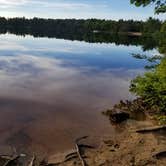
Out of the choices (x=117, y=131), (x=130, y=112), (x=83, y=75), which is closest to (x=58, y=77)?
(x=83, y=75)

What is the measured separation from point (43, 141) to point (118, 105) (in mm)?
8554

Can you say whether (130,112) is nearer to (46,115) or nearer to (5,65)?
(46,115)

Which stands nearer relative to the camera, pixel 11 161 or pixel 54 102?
pixel 11 161

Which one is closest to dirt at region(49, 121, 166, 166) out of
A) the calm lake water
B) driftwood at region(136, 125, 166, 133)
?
driftwood at region(136, 125, 166, 133)

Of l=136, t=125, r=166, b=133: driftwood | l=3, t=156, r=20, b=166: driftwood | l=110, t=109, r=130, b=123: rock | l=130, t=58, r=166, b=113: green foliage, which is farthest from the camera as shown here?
l=110, t=109, r=130, b=123: rock

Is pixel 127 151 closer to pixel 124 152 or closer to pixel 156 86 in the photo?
pixel 124 152

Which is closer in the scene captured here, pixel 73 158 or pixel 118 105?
pixel 73 158

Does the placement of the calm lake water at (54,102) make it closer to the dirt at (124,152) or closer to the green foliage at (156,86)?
the dirt at (124,152)

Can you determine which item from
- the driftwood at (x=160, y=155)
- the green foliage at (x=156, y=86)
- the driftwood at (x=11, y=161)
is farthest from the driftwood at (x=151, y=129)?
the driftwood at (x=11, y=161)

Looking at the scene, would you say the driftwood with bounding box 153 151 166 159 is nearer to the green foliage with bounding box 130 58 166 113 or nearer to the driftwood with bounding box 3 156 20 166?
the green foliage with bounding box 130 58 166 113

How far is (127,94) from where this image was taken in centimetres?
2856

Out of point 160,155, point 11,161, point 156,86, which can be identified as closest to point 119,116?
point 156,86

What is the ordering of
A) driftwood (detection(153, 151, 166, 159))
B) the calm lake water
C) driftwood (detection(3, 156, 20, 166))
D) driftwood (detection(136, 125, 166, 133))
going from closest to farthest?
driftwood (detection(3, 156, 20, 166)) < driftwood (detection(153, 151, 166, 159)) < driftwood (detection(136, 125, 166, 133)) < the calm lake water

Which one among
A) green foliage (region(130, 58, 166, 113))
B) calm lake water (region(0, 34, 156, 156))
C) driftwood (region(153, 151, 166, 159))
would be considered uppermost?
green foliage (region(130, 58, 166, 113))
